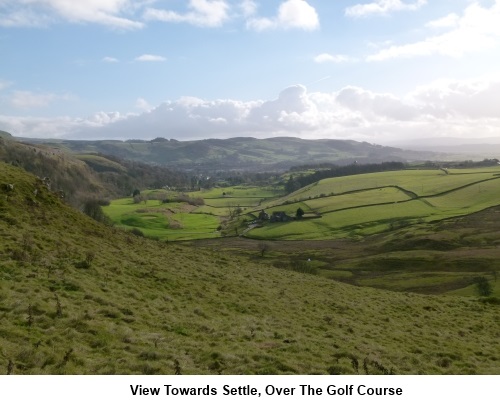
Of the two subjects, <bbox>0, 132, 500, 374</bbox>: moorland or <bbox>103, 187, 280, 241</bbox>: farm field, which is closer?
<bbox>0, 132, 500, 374</bbox>: moorland

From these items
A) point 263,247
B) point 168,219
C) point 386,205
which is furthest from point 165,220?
point 386,205

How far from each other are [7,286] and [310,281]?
2710 cm

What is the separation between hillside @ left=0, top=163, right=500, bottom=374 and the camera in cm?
1338

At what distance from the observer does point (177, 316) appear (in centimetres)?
1927

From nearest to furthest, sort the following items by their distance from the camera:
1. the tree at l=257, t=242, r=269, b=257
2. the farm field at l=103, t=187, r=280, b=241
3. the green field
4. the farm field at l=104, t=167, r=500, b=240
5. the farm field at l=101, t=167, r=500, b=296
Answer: the farm field at l=101, t=167, r=500, b=296 < the tree at l=257, t=242, r=269, b=257 < the farm field at l=104, t=167, r=500, b=240 < the green field < the farm field at l=103, t=187, r=280, b=241

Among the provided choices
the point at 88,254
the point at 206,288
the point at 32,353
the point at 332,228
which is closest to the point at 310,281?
the point at 206,288

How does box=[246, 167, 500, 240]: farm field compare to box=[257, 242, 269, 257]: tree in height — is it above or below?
above

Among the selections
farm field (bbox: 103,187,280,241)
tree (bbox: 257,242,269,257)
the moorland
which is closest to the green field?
farm field (bbox: 103,187,280,241)

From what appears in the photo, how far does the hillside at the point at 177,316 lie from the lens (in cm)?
1338

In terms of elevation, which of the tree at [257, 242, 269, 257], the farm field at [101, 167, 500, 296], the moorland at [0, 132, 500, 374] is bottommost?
the tree at [257, 242, 269, 257]

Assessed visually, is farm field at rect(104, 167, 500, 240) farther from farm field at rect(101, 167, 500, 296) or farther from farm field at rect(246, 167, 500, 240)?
farm field at rect(101, 167, 500, 296)

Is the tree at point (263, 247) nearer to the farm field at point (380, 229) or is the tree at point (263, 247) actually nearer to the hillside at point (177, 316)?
the farm field at point (380, 229)

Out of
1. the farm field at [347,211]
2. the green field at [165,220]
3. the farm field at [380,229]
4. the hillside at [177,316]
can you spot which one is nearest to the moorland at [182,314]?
the hillside at [177,316]

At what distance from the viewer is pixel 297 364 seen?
14.4 meters
